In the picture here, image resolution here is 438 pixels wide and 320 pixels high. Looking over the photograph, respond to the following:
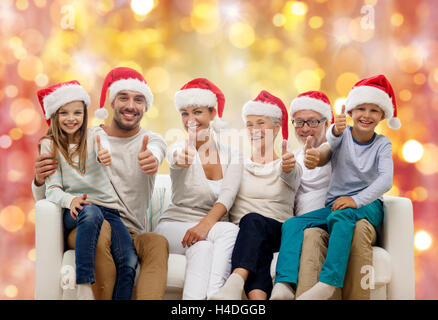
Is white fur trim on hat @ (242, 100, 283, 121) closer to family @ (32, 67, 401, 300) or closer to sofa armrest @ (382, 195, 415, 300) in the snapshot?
family @ (32, 67, 401, 300)

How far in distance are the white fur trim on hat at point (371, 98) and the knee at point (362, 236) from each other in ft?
1.38

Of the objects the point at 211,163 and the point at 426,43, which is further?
the point at 426,43

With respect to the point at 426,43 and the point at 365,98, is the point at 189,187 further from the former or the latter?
the point at 426,43

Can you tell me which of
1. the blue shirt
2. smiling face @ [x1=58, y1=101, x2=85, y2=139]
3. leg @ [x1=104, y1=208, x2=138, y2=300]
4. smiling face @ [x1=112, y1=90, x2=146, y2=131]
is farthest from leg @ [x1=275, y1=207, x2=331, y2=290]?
smiling face @ [x1=58, y1=101, x2=85, y2=139]

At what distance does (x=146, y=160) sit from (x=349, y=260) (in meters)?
0.72

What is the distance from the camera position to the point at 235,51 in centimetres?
242

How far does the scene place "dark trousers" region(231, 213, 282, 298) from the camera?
4.90 feet

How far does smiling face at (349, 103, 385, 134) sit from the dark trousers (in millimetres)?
449

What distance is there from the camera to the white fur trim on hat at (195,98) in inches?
72.3

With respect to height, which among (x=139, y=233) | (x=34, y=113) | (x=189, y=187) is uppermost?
(x=34, y=113)

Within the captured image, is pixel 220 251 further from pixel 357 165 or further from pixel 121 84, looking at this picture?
pixel 121 84

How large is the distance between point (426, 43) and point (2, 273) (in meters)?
2.19

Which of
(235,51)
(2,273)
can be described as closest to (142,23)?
(235,51)
